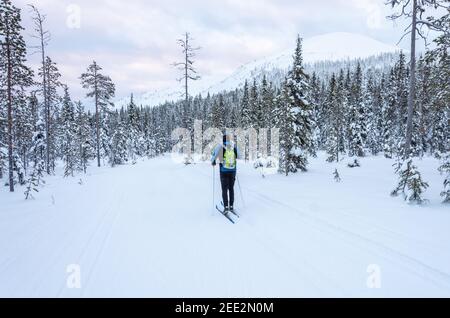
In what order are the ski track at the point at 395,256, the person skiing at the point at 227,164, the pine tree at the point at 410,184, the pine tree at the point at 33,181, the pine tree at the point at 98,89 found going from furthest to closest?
the pine tree at the point at 98,89 → the pine tree at the point at 33,181 → the pine tree at the point at 410,184 → the person skiing at the point at 227,164 → the ski track at the point at 395,256

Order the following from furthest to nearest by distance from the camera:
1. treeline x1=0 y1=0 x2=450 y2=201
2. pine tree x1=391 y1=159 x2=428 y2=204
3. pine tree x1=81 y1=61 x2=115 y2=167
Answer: pine tree x1=81 y1=61 x2=115 y2=167 < treeline x1=0 y1=0 x2=450 y2=201 < pine tree x1=391 y1=159 x2=428 y2=204

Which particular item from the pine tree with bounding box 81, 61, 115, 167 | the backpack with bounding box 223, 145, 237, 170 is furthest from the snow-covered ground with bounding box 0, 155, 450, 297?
the pine tree with bounding box 81, 61, 115, 167

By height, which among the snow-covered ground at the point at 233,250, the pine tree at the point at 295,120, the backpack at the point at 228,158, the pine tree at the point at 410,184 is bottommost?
the snow-covered ground at the point at 233,250

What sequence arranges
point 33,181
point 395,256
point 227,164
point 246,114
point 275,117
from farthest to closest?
1. point 246,114
2. point 275,117
3. point 33,181
4. point 227,164
5. point 395,256

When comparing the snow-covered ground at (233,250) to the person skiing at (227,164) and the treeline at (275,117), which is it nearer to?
the person skiing at (227,164)

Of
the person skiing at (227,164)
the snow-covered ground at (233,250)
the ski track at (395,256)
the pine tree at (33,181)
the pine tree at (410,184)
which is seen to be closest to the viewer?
the snow-covered ground at (233,250)

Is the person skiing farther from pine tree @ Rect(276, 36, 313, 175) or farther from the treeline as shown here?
pine tree @ Rect(276, 36, 313, 175)

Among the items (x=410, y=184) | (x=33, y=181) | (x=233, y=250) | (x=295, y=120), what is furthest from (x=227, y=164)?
(x=295, y=120)

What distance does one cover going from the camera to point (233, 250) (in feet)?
18.2

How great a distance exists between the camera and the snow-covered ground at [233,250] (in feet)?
13.5

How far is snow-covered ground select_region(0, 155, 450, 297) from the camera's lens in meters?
4.13

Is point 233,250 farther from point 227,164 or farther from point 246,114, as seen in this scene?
point 246,114

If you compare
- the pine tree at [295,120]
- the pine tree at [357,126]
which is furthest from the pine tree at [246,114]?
the pine tree at [295,120]
